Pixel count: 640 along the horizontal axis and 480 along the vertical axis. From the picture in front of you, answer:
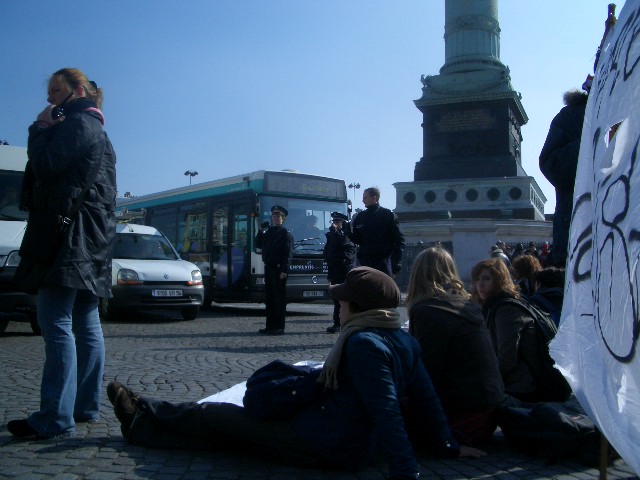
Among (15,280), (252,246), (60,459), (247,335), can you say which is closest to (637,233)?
(60,459)

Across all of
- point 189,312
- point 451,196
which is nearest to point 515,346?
point 189,312

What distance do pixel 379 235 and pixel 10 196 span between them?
5.05 m

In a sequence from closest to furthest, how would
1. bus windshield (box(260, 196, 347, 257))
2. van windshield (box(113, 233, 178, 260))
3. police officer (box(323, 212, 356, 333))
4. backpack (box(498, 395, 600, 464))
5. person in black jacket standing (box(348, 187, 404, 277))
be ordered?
1. backpack (box(498, 395, 600, 464))
2. person in black jacket standing (box(348, 187, 404, 277))
3. police officer (box(323, 212, 356, 333))
4. van windshield (box(113, 233, 178, 260))
5. bus windshield (box(260, 196, 347, 257))

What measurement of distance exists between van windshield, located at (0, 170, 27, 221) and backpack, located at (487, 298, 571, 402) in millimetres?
7281

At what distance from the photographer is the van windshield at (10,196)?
31.9ft

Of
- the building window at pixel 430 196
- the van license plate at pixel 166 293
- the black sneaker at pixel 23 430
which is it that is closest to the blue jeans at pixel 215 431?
the black sneaker at pixel 23 430

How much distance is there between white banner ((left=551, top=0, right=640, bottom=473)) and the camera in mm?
A: 1728

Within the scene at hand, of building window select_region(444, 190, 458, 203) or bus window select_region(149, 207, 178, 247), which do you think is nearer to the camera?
bus window select_region(149, 207, 178, 247)

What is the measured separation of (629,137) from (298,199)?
42.6 ft

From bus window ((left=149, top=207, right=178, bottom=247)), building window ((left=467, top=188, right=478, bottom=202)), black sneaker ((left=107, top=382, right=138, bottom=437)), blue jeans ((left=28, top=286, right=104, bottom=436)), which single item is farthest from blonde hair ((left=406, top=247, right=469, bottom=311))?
building window ((left=467, top=188, right=478, bottom=202))

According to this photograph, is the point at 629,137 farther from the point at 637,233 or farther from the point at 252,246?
the point at 252,246

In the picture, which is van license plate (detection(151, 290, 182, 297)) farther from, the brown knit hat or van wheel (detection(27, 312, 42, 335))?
the brown knit hat

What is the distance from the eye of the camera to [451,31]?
3369 cm

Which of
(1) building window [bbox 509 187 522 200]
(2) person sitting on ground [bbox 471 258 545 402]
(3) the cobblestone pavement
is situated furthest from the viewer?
(1) building window [bbox 509 187 522 200]
